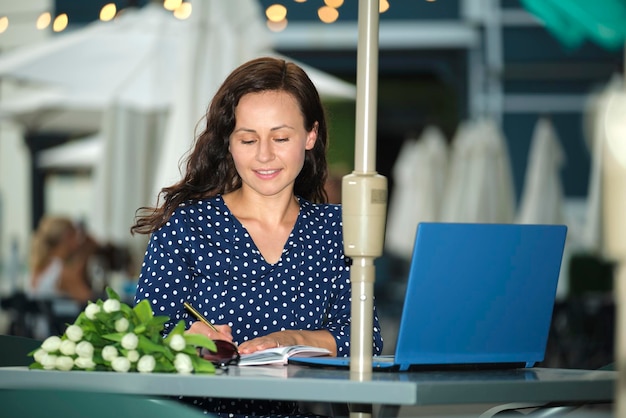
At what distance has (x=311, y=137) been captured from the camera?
2.84 metres

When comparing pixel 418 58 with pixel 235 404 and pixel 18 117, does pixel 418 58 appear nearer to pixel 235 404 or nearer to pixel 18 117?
pixel 18 117

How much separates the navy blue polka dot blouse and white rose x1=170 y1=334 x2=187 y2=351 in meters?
0.59

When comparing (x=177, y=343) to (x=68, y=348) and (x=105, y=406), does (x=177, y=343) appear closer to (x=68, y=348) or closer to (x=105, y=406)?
(x=68, y=348)

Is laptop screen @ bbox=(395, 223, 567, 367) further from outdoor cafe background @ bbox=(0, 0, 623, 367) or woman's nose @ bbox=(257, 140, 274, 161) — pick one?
outdoor cafe background @ bbox=(0, 0, 623, 367)

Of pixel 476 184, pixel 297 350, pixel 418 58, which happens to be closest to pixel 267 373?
pixel 297 350

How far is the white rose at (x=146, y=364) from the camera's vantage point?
185 cm

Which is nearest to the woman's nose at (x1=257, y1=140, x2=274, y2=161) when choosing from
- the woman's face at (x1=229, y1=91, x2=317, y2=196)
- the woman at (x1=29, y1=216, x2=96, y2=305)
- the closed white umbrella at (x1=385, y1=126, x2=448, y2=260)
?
the woman's face at (x1=229, y1=91, x2=317, y2=196)

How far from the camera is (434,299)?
1.89 meters

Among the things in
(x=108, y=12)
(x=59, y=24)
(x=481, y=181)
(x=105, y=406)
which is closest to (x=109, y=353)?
(x=105, y=406)

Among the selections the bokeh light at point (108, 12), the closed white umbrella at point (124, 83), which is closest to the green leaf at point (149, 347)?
the closed white umbrella at point (124, 83)

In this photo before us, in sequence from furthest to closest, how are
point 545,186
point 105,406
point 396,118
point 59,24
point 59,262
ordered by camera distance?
1. point 396,118
2. point 545,186
3. point 59,262
4. point 59,24
5. point 105,406

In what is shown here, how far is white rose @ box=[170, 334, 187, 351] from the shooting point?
189 centimetres

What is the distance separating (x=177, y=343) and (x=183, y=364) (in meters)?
0.05

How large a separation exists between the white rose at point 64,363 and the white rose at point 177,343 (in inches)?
7.0
